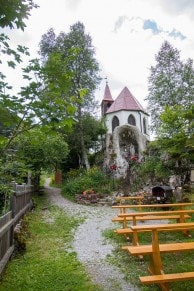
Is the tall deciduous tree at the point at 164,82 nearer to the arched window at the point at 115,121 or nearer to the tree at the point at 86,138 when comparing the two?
the tree at the point at 86,138

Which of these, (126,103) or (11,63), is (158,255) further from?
(126,103)

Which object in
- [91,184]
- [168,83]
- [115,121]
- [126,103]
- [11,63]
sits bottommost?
[91,184]

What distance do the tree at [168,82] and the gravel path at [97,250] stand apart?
43.9 ft

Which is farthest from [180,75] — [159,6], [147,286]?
[147,286]

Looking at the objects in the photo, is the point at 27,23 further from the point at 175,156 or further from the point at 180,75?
the point at 180,75

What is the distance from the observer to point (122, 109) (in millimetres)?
29031

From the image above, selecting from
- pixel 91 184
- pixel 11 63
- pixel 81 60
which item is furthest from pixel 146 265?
pixel 81 60

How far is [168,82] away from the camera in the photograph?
21.7m

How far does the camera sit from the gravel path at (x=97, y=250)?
12.9 ft

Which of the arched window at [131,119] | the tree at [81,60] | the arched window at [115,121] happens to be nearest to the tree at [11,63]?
the tree at [81,60]

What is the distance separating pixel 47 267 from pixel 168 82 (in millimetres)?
20195

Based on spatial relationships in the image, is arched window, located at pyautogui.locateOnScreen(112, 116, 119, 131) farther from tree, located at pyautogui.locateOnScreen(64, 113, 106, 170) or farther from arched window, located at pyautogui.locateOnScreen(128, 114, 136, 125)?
tree, located at pyautogui.locateOnScreen(64, 113, 106, 170)

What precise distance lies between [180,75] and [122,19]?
43.9 feet

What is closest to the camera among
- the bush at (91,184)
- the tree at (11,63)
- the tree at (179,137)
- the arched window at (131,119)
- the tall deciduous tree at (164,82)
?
the tree at (11,63)
